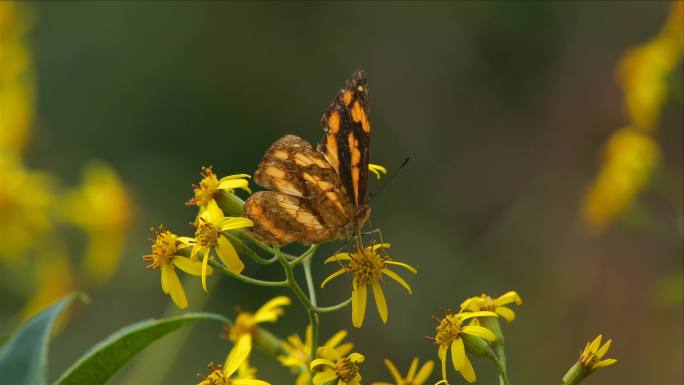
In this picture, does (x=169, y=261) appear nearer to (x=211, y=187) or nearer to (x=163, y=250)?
(x=163, y=250)

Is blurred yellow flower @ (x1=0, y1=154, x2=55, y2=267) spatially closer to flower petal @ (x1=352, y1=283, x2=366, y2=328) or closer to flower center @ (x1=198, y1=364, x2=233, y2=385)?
flower center @ (x1=198, y1=364, x2=233, y2=385)

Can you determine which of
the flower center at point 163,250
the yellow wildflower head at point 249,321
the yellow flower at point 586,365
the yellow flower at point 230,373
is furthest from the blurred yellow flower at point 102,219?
the yellow flower at point 586,365

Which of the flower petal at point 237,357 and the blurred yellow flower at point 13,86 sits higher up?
the blurred yellow flower at point 13,86

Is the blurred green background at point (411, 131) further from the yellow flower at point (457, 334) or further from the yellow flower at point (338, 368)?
the yellow flower at point (338, 368)

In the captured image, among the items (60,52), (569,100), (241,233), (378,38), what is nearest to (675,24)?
(241,233)

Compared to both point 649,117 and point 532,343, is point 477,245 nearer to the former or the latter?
point 532,343

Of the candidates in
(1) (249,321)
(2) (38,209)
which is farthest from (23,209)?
(1) (249,321)
